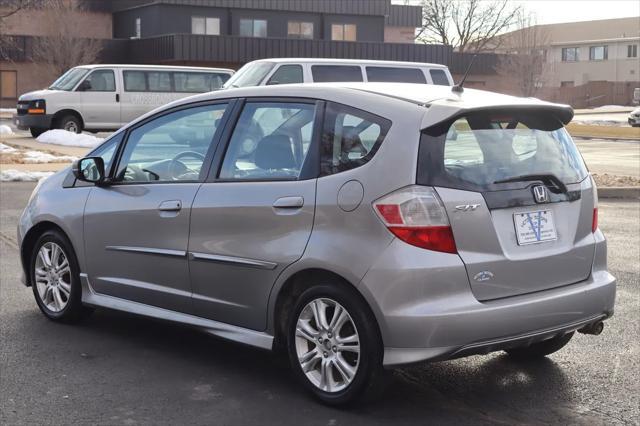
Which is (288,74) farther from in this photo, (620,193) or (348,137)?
(348,137)

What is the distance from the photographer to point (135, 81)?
28.7 m

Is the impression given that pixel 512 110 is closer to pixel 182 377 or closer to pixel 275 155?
pixel 275 155

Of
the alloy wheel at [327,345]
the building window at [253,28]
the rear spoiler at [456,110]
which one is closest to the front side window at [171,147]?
the alloy wheel at [327,345]

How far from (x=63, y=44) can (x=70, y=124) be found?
2506 cm

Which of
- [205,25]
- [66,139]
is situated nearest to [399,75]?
[66,139]

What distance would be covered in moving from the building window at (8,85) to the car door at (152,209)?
51.8 meters

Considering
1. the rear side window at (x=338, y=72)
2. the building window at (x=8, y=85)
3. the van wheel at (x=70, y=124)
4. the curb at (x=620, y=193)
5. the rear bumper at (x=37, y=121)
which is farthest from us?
the building window at (x=8, y=85)

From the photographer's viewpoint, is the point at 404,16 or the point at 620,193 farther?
the point at 404,16

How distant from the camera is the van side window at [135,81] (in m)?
28.5

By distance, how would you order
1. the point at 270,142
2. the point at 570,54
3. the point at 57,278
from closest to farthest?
the point at 270,142 → the point at 57,278 → the point at 570,54

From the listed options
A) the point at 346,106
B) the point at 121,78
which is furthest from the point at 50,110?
the point at 346,106

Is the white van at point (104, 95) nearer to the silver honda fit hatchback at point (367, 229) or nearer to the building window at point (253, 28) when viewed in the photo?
the silver honda fit hatchback at point (367, 229)

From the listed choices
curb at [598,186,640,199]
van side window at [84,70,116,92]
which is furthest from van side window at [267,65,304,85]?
van side window at [84,70,116,92]

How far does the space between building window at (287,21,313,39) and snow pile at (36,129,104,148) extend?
3118 cm
